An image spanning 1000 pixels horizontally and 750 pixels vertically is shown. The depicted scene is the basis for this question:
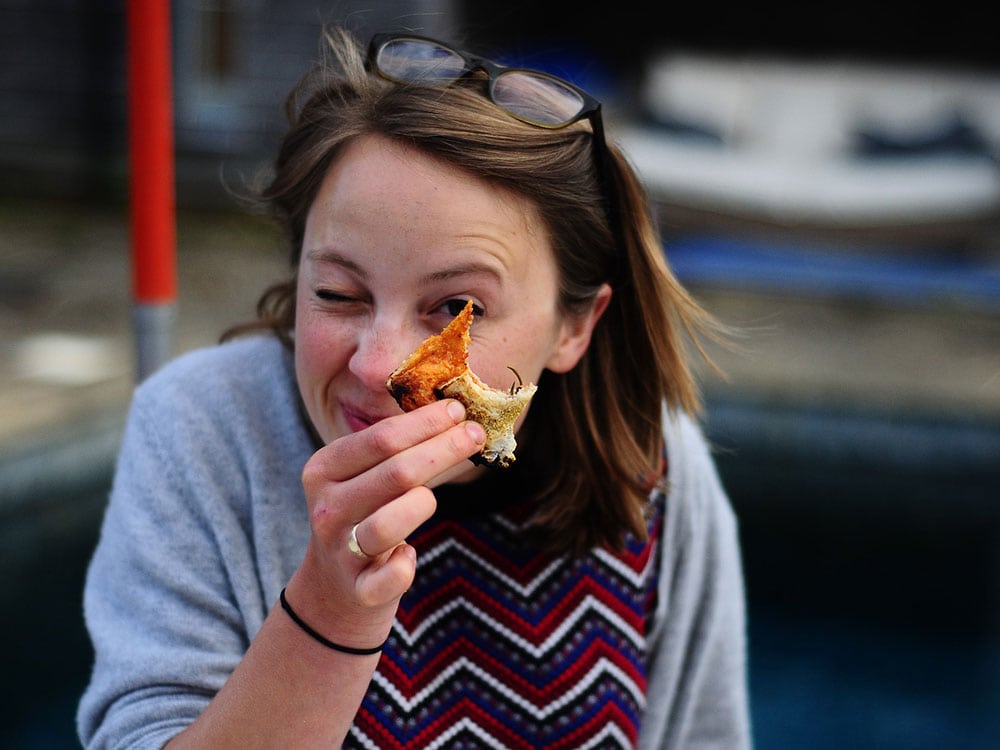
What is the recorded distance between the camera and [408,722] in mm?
1463

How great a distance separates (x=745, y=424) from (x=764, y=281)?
2.57 m

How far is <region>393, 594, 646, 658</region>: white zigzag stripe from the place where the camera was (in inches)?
59.9

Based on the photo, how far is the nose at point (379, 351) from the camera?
1.27m

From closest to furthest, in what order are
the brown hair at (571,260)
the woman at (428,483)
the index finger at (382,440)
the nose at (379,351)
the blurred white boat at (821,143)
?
the index finger at (382,440)
the woman at (428,483)
the nose at (379,351)
the brown hair at (571,260)
the blurred white boat at (821,143)

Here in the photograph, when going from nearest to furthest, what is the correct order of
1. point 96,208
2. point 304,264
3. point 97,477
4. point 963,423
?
point 304,264, point 97,477, point 963,423, point 96,208

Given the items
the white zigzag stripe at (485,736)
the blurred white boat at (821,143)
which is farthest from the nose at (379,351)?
the blurred white boat at (821,143)

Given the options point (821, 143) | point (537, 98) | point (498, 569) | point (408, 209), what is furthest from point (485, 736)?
point (821, 143)

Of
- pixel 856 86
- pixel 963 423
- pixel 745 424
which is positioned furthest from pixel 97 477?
pixel 856 86

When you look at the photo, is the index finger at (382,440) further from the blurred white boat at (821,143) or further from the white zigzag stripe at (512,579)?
the blurred white boat at (821,143)

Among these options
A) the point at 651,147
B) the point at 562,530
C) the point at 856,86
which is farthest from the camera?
the point at 856,86

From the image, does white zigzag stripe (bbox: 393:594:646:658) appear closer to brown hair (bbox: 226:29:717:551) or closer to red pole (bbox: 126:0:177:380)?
brown hair (bbox: 226:29:717:551)

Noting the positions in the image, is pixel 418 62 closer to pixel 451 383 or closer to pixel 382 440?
pixel 451 383

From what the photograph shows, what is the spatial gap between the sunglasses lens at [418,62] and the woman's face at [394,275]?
14 cm

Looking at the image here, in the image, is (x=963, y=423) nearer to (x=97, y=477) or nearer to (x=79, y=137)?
(x=97, y=477)
